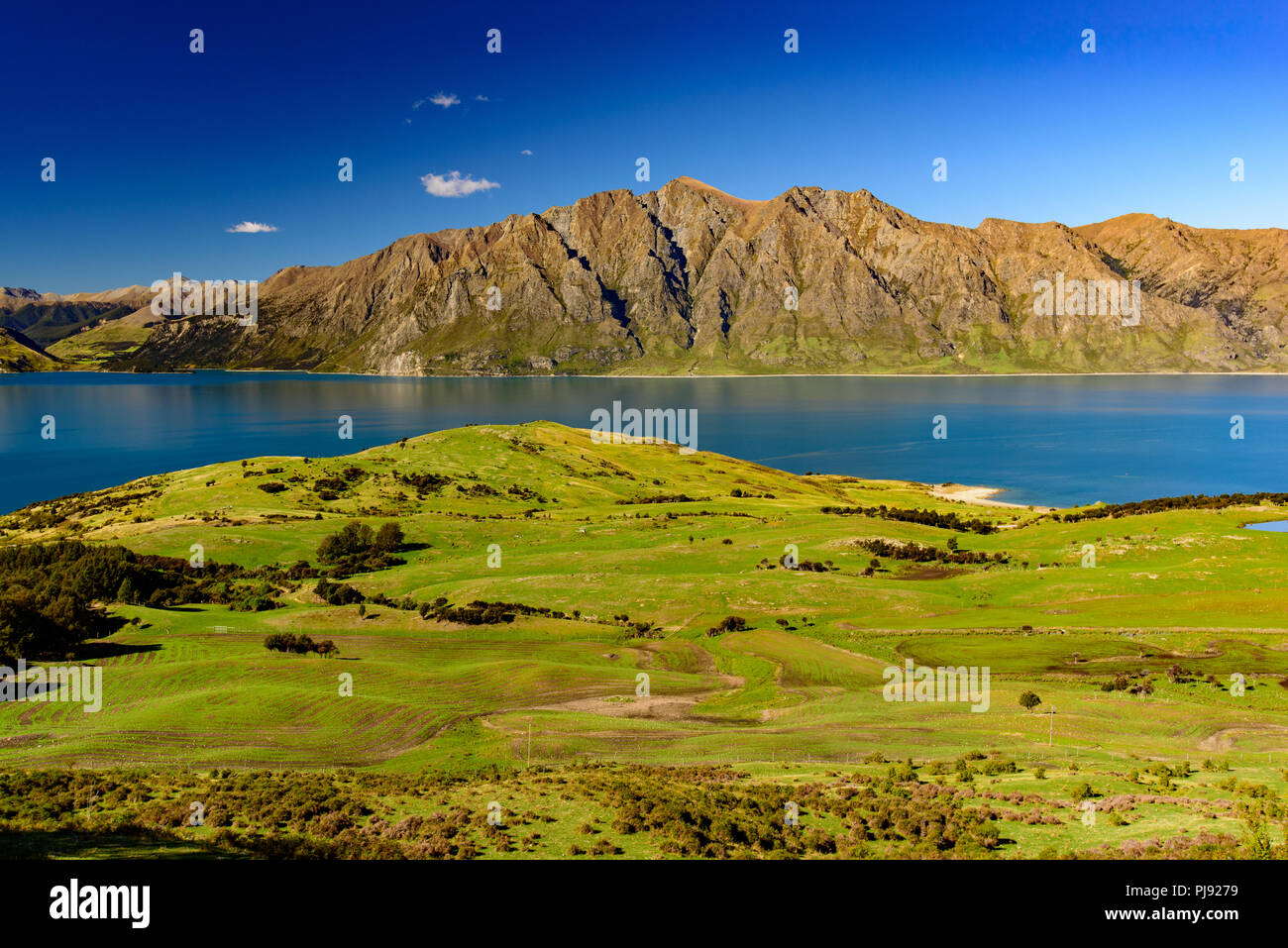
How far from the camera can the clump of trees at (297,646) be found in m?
52.9

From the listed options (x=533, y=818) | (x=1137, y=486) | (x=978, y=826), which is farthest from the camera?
(x=1137, y=486)

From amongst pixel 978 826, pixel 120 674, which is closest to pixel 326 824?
pixel 978 826

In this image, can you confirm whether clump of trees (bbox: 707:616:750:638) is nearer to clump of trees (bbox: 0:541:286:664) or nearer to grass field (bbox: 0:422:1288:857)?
grass field (bbox: 0:422:1288:857)

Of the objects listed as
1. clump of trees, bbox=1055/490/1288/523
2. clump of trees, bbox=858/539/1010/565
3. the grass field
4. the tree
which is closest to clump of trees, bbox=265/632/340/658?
the grass field

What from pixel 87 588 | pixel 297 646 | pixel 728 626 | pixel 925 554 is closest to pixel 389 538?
pixel 87 588

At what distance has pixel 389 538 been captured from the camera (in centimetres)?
9212

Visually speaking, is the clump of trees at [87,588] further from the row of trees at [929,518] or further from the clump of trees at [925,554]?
the row of trees at [929,518]

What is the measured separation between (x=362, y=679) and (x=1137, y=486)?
181448 millimetres

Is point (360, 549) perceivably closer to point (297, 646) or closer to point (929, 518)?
point (297, 646)

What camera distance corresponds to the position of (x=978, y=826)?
2377 centimetres

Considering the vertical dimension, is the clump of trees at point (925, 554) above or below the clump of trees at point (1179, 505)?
below

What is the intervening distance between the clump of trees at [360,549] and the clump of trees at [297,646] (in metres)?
26.0

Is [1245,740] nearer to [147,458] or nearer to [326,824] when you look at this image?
[326,824]

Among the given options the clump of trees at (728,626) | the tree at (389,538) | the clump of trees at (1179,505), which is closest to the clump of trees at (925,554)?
the clump of trees at (1179,505)
